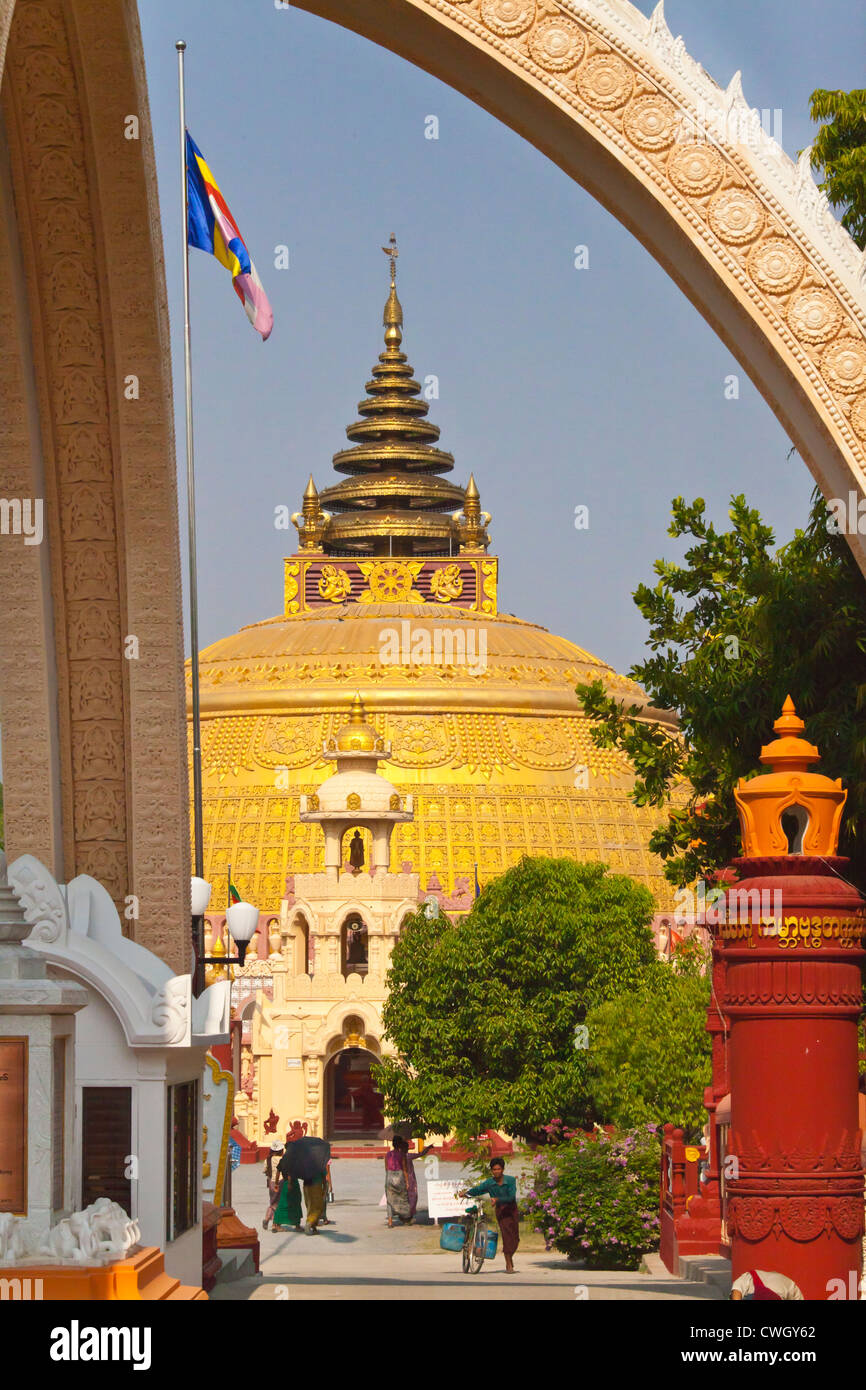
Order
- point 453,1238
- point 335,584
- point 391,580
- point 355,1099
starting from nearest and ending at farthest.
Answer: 1. point 453,1238
2. point 355,1099
3. point 391,580
4. point 335,584

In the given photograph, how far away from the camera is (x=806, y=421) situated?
9.76 m

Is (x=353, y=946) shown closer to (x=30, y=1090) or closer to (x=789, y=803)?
(x=789, y=803)

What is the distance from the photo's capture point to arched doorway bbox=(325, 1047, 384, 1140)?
156 ft

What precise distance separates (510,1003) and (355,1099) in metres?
17.2

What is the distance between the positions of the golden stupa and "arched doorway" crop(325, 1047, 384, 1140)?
272 inches

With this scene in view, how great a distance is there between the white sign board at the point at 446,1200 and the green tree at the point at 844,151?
13953 millimetres

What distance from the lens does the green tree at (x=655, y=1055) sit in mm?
25938

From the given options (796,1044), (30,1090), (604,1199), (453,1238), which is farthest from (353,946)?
(30,1090)

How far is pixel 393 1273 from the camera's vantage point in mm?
18656

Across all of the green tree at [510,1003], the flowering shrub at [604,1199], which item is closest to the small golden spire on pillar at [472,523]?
the green tree at [510,1003]

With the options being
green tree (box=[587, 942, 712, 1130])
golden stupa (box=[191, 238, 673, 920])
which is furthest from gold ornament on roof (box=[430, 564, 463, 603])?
green tree (box=[587, 942, 712, 1130])

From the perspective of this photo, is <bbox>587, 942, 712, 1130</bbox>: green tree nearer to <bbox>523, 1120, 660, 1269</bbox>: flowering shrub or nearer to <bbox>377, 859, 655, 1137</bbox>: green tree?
<bbox>377, 859, 655, 1137</bbox>: green tree

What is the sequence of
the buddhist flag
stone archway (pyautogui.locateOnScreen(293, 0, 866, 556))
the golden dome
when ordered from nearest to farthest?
stone archway (pyautogui.locateOnScreen(293, 0, 866, 556))
the buddhist flag
the golden dome
